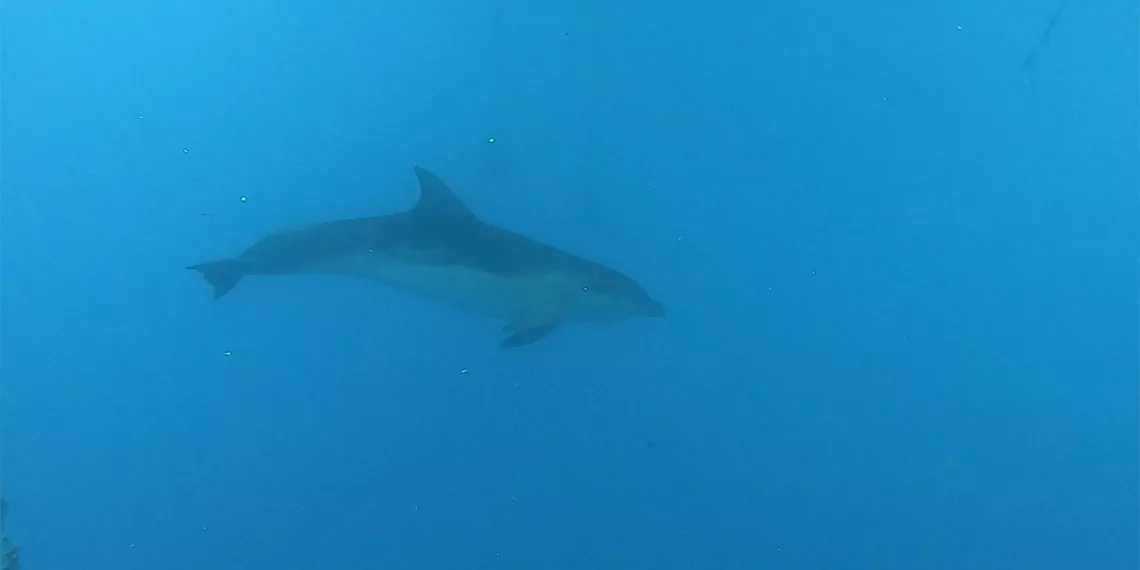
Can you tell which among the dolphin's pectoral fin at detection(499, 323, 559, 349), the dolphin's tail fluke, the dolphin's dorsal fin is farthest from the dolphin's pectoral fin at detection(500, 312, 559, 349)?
the dolphin's tail fluke

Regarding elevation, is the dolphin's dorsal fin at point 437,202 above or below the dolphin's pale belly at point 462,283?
above

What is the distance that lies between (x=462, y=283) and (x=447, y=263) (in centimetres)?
8

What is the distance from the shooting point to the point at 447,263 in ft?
8.40

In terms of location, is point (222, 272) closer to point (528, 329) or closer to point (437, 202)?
point (437, 202)

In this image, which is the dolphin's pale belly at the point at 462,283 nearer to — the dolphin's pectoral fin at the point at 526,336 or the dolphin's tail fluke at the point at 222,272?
the dolphin's pectoral fin at the point at 526,336

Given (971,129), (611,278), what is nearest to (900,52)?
(971,129)

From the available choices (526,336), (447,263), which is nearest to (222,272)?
(447,263)

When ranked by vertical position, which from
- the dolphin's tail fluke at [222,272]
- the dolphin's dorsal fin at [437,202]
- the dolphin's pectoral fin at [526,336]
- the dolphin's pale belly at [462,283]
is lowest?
the dolphin's tail fluke at [222,272]

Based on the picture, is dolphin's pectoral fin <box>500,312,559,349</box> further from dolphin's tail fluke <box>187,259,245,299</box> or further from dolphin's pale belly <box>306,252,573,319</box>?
dolphin's tail fluke <box>187,259,245,299</box>

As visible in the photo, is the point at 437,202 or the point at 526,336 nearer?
the point at 437,202

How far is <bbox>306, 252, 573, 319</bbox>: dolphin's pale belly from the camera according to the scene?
2.54 m

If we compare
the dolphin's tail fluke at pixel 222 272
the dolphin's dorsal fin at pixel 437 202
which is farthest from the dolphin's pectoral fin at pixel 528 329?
the dolphin's tail fluke at pixel 222 272

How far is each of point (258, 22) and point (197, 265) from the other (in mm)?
755

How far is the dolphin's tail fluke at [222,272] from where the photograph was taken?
2494mm
